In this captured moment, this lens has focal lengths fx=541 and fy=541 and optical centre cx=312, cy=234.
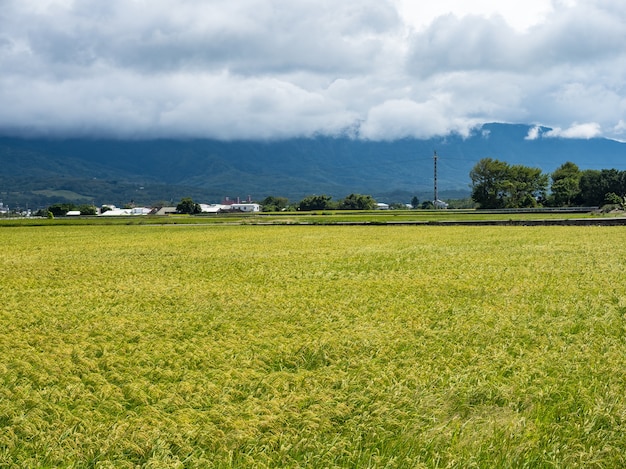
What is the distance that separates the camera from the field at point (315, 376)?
470cm

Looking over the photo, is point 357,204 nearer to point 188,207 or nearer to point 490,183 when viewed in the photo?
point 490,183

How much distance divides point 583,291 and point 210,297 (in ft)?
28.3

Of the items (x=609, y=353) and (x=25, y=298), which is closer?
(x=609, y=353)

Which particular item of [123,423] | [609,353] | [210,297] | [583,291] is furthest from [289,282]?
[123,423]

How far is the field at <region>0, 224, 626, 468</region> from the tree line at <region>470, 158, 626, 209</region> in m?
107

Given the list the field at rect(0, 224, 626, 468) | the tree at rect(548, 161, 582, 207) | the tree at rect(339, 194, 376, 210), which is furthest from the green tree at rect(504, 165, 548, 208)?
the field at rect(0, 224, 626, 468)

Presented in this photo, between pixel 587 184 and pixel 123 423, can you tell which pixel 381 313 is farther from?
pixel 587 184

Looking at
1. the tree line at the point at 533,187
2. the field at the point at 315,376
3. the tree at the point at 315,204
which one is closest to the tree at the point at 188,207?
the tree at the point at 315,204

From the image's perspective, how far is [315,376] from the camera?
6.47 m

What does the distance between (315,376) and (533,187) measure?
127 meters

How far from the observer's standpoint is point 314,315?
10078mm

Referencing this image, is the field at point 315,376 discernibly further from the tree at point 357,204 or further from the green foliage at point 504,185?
the tree at point 357,204

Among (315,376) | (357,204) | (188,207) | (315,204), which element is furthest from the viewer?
(188,207)

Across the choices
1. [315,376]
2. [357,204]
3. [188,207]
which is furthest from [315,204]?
[315,376]
